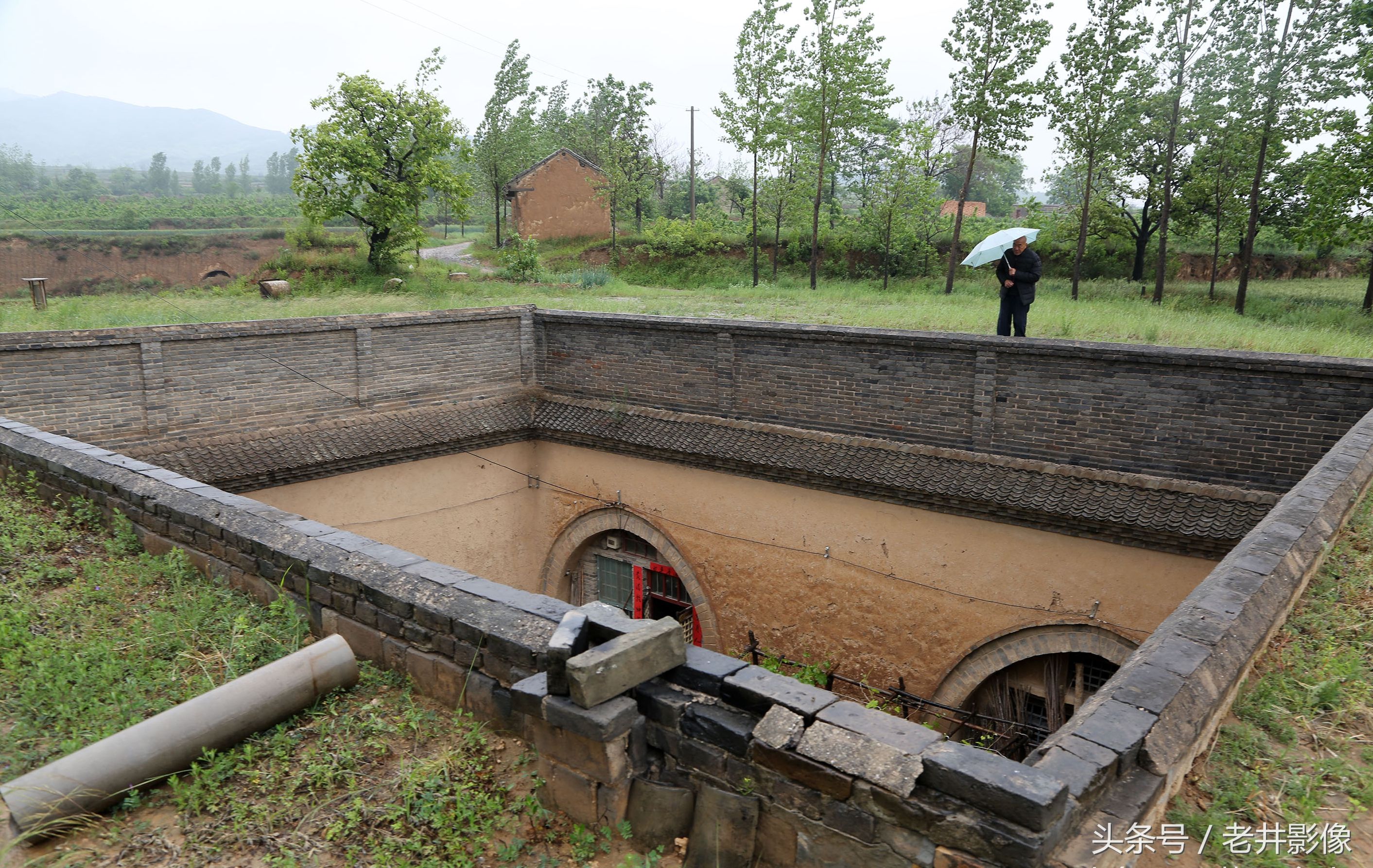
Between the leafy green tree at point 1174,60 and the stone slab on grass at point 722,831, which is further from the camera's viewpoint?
the leafy green tree at point 1174,60

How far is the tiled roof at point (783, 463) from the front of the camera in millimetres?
7625

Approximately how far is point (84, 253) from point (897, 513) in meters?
28.0

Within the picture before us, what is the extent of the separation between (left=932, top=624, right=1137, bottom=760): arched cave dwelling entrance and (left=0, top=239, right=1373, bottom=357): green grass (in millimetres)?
4415

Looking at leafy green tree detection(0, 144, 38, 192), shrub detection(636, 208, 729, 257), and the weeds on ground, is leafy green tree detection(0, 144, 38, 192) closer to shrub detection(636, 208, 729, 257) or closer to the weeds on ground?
shrub detection(636, 208, 729, 257)

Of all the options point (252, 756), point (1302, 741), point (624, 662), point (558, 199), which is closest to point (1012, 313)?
point (1302, 741)

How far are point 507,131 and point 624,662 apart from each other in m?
31.9

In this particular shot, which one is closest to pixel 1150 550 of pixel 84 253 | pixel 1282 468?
pixel 1282 468

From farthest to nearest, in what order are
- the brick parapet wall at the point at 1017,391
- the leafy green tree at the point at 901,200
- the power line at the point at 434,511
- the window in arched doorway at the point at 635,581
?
the leafy green tree at the point at 901,200 < the window in arched doorway at the point at 635,581 < the power line at the point at 434,511 < the brick parapet wall at the point at 1017,391

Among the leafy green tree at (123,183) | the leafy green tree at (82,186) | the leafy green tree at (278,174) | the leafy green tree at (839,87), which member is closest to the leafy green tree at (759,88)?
the leafy green tree at (839,87)

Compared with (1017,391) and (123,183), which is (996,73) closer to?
(1017,391)

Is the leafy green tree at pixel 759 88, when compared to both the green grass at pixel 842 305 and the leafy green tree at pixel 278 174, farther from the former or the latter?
the leafy green tree at pixel 278 174

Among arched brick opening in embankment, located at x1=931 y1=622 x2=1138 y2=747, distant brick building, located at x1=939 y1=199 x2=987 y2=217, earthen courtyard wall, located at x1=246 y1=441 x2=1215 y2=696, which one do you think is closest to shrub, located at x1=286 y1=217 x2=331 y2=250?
earthen courtyard wall, located at x1=246 y1=441 x2=1215 y2=696

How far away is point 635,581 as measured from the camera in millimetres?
11766

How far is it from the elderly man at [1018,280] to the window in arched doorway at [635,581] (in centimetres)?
546
